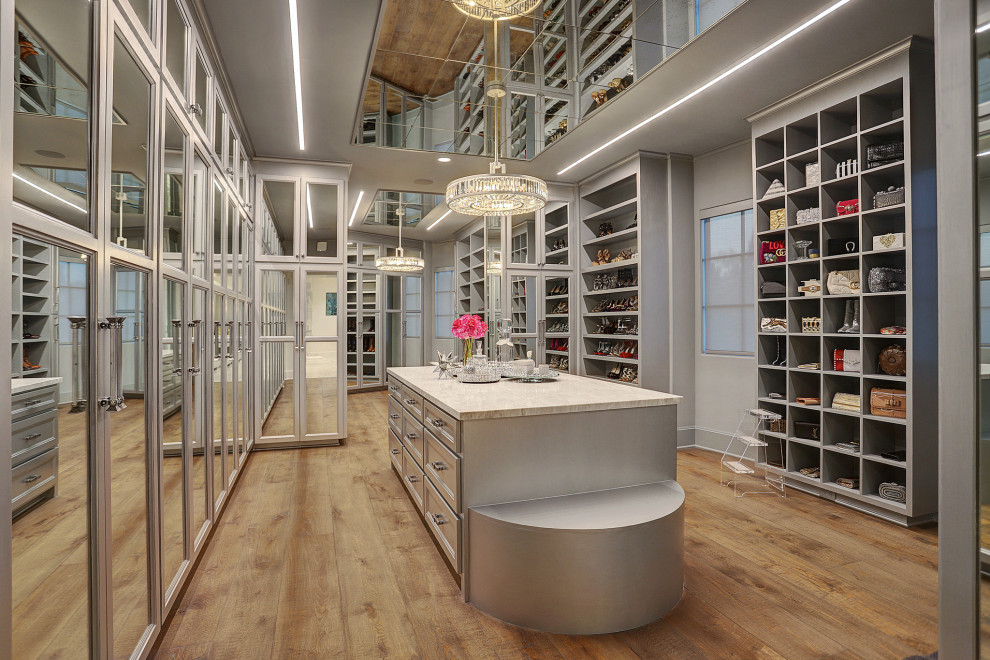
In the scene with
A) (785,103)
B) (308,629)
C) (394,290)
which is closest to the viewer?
(308,629)

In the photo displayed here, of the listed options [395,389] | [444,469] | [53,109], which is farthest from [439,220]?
[53,109]

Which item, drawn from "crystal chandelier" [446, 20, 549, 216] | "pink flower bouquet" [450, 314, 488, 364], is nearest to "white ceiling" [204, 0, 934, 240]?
"crystal chandelier" [446, 20, 549, 216]

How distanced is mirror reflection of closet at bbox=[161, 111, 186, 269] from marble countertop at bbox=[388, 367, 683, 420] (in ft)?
4.18

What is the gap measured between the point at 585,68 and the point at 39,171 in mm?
4282

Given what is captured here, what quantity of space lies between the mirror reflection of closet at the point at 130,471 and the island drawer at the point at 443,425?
1.14 meters

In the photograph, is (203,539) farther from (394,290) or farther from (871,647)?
(394,290)

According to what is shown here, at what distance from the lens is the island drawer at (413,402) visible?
311 cm

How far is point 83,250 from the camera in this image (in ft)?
4.08

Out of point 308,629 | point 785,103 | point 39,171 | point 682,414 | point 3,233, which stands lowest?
point 308,629

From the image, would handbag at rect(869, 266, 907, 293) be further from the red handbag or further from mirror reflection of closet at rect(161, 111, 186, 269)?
mirror reflection of closet at rect(161, 111, 186, 269)

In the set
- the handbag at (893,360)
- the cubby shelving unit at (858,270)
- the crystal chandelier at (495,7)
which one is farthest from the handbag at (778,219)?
the crystal chandelier at (495,7)

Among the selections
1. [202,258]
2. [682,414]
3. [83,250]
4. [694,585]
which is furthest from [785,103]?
[83,250]

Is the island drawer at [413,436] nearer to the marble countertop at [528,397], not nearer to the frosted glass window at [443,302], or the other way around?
the marble countertop at [528,397]

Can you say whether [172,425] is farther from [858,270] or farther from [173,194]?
[858,270]
